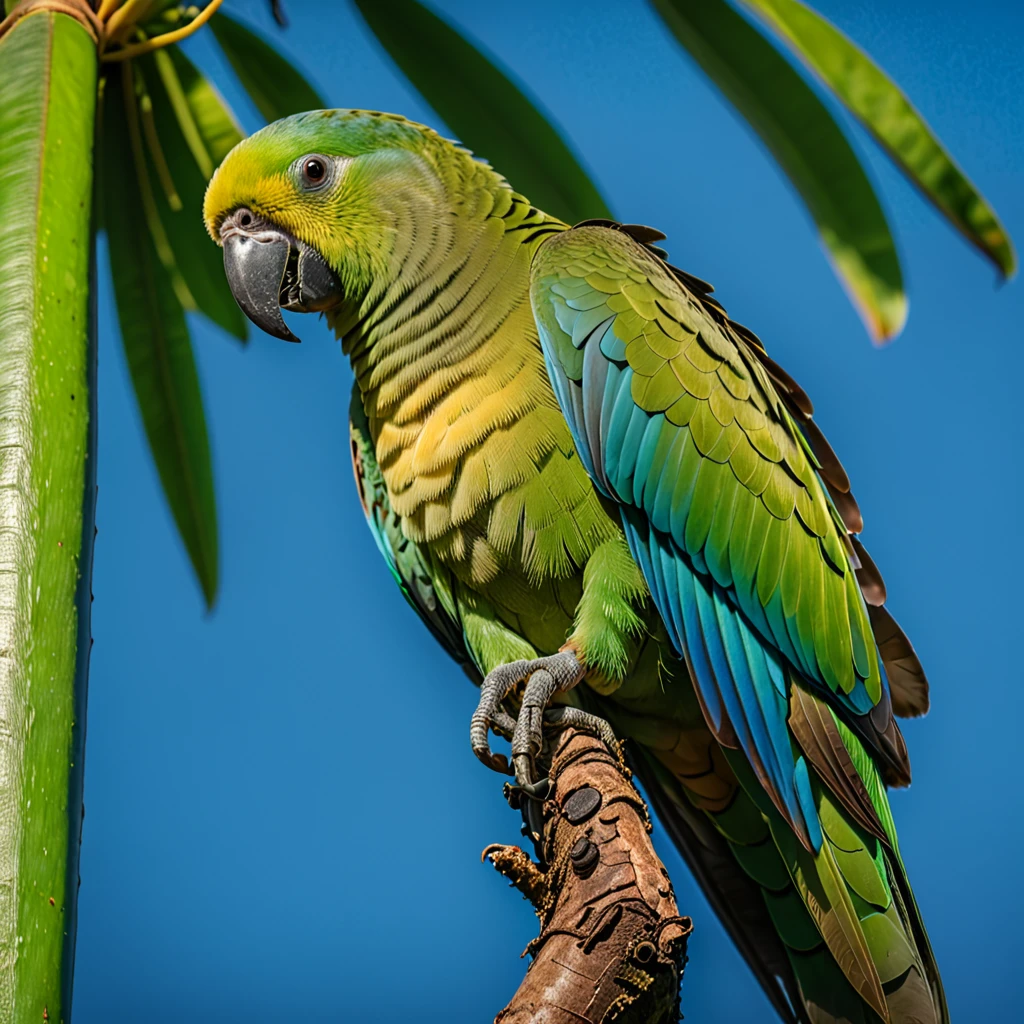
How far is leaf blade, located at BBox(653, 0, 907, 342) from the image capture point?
8.82 ft

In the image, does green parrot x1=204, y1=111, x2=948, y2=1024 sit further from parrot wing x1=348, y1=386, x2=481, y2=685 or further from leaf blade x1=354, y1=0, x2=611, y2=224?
leaf blade x1=354, y1=0, x2=611, y2=224

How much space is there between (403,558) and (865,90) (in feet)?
5.27

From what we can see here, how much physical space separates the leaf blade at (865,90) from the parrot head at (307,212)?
982 millimetres

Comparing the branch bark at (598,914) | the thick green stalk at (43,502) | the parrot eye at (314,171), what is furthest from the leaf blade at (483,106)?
the branch bark at (598,914)

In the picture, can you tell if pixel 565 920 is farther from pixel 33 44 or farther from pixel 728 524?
pixel 33 44

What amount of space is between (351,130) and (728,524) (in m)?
1.21

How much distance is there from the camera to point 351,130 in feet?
7.89

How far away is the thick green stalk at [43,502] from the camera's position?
1.38 m

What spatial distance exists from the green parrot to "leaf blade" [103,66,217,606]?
0.53 meters

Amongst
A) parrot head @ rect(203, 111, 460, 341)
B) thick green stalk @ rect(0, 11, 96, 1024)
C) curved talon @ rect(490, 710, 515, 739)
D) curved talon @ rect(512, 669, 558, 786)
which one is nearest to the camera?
thick green stalk @ rect(0, 11, 96, 1024)

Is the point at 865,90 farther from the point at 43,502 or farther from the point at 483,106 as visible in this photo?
the point at 43,502

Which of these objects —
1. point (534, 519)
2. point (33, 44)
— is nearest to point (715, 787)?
point (534, 519)

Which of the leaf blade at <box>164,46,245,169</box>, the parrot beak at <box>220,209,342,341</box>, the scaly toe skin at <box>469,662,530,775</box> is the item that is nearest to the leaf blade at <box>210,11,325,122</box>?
the leaf blade at <box>164,46,245,169</box>

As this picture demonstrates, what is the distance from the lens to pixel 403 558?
2.46 metres
